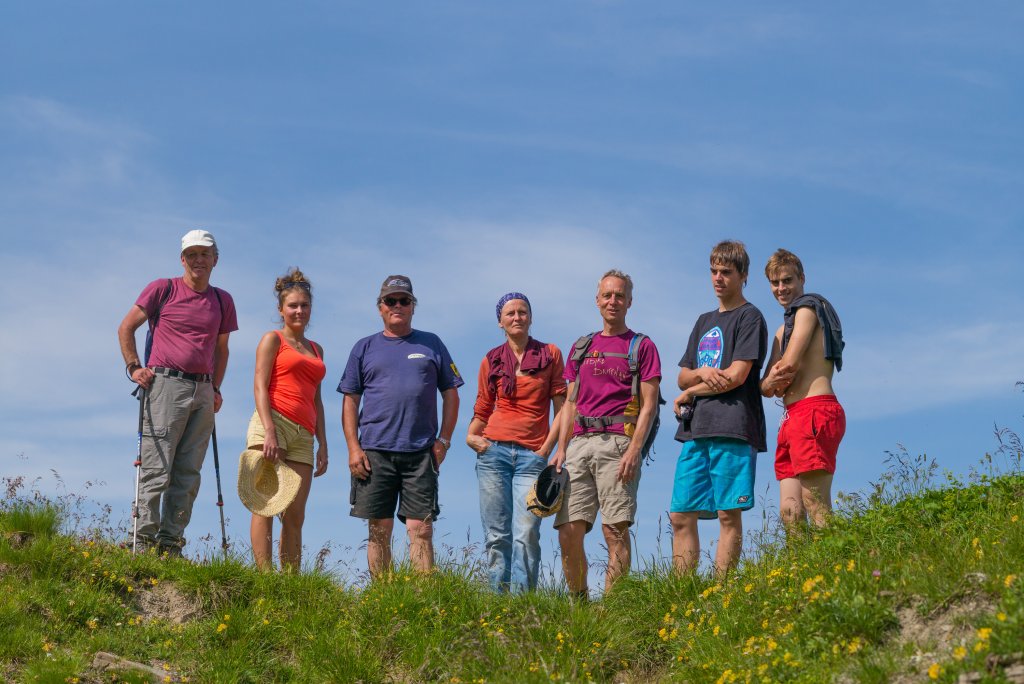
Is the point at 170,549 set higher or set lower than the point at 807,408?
lower

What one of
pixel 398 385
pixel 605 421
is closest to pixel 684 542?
pixel 605 421

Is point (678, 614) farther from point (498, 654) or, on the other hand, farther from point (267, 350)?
point (267, 350)

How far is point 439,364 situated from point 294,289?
156 centimetres

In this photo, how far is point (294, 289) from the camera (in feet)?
33.0

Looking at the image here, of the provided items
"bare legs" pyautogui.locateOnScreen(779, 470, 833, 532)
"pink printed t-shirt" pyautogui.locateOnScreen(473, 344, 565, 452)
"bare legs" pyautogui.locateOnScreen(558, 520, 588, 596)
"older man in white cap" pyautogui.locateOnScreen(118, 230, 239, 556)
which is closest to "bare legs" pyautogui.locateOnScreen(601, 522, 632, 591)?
"bare legs" pyautogui.locateOnScreen(558, 520, 588, 596)

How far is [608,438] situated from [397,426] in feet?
6.37

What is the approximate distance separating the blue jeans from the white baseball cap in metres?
3.42

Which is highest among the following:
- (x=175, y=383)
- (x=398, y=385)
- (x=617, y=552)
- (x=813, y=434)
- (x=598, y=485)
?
(x=175, y=383)

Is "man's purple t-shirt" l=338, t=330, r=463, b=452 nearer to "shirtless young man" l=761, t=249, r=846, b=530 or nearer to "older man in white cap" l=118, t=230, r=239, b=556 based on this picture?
"older man in white cap" l=118, t=230, r=239, b=556

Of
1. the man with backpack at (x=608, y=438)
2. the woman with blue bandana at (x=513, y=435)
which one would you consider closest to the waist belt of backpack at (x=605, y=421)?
the man with backpack at (x=608, y=438)

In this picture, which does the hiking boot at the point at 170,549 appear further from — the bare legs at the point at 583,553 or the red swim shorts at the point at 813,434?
the red swim shorts at the point at 813,434

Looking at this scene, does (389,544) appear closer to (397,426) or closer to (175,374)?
(397,426)

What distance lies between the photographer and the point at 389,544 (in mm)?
9633

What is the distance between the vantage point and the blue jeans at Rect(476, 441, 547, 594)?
9.12 meters
